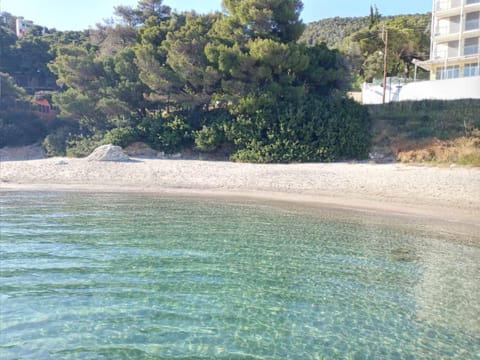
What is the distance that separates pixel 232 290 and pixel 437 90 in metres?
25.8

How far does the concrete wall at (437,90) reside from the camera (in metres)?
26.2

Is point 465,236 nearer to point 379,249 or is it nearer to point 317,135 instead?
point 379,249

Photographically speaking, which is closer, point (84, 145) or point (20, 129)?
point (84, 145)

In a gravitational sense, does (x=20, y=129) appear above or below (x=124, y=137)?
above

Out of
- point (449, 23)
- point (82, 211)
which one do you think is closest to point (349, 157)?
point (82, 211)

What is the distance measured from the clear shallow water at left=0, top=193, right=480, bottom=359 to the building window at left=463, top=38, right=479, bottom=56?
3347 cm

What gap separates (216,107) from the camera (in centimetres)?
2556

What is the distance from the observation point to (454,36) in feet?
128

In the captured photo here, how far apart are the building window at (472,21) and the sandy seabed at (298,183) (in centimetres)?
2644

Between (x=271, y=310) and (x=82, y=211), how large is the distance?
851cm

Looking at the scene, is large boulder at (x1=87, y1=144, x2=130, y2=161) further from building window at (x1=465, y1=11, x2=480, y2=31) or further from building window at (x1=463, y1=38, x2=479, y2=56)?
building window at (x1=465, y1=11, x2=480, y2=31)

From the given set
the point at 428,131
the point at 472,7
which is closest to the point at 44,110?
the point at 428,131

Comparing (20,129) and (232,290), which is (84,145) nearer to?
(20,129)

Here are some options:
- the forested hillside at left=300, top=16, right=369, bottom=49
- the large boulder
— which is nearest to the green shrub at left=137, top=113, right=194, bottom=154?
the large boulder
